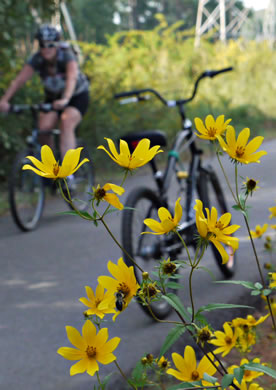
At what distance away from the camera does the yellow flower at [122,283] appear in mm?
1206

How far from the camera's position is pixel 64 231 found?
606 centimetres

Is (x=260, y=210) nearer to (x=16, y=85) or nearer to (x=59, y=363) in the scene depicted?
(x=16, y=85)

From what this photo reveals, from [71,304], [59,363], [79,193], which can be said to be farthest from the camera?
[79,193]

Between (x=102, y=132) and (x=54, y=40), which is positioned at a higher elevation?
(x=54, y=40)

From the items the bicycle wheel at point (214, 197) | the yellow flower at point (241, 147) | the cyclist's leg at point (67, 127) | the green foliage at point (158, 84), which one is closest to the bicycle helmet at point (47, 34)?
the cyclist's leg at point (67, 127)

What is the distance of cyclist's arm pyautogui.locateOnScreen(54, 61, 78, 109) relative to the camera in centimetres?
604

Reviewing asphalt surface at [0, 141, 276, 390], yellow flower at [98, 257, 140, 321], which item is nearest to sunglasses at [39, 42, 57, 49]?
asphalt surface at [0, 141, 276, 390]

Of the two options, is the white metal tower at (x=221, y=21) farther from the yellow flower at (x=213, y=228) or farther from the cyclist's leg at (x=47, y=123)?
the yellow flower at (x=213, y=228)

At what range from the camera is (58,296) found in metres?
4.01

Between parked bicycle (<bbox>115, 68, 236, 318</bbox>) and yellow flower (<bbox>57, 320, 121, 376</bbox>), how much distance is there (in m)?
1.76

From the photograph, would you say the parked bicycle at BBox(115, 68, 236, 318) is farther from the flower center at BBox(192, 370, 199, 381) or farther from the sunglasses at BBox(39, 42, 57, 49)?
the sunglasses at BBox(39, 42, 57, 49)

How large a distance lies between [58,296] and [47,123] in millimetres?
2823

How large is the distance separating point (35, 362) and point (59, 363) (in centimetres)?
12

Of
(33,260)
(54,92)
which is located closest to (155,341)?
(33,260)
